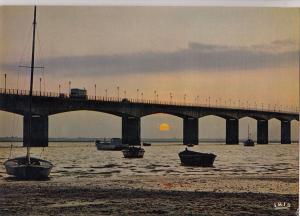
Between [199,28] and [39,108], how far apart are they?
416 cm

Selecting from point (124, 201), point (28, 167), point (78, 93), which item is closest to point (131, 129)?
point (78, 93)

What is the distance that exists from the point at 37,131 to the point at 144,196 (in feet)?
8.25

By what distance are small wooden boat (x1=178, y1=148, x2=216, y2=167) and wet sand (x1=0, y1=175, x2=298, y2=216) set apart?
2.99 metres

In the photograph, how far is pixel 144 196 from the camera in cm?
945

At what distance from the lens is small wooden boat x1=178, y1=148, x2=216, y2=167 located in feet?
47.9

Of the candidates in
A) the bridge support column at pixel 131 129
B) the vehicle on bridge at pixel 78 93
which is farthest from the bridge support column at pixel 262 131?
the vehicle on bridge at pixel 78 93

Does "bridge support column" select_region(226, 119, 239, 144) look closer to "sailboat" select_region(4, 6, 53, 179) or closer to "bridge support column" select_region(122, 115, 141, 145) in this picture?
"bridge support column" select_region(122, 115, 141, 145)

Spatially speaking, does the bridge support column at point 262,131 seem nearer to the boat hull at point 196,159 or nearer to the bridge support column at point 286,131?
the bridge support column at point 286,131

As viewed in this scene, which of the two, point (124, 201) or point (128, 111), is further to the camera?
point (128, 111)

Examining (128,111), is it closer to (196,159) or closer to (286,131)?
(286,131)

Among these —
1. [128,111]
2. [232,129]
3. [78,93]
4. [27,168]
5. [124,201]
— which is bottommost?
[124,201]

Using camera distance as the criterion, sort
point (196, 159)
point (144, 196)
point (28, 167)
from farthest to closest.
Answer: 1. point (196, 159)
2. point (28, 167)
3. point (144, 196)

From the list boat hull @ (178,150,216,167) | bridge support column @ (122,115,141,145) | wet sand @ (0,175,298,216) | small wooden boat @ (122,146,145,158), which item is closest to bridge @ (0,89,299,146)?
bridge support column @ (122,115,141,145)

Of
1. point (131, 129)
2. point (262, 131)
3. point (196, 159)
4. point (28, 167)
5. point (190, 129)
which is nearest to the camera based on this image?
point (28, 167)
